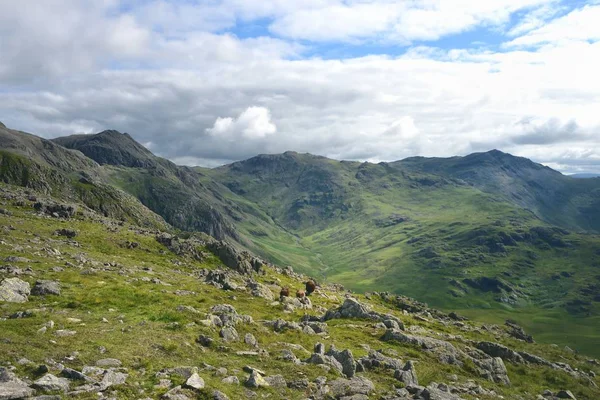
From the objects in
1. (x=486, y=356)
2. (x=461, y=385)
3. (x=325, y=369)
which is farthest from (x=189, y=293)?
(x=486, y=356)

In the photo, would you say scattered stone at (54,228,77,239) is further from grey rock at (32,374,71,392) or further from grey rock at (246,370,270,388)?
grey rock at (32,374,71,392)

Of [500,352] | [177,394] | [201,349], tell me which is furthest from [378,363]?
[500,352]

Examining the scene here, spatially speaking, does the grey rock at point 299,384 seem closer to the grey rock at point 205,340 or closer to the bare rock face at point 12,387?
the grey rock at point 205,340

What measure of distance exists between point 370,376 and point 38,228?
243 ft

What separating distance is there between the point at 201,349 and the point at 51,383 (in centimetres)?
1133

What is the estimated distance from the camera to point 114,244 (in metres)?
87.6

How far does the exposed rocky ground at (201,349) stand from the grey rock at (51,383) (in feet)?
0.18

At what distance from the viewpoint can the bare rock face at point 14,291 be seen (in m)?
32.1

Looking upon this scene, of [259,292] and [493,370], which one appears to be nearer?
[493,370]

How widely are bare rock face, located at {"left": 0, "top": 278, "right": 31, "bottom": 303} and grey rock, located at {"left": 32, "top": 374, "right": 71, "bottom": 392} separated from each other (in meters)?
17.8

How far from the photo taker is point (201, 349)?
1096 inches

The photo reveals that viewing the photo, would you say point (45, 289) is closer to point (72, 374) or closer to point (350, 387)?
point (72, 374)

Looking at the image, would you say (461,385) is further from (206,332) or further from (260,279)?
(260,279)

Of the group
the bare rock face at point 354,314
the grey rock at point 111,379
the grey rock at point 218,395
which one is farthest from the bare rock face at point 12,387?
the bare rock face at point 354,314
